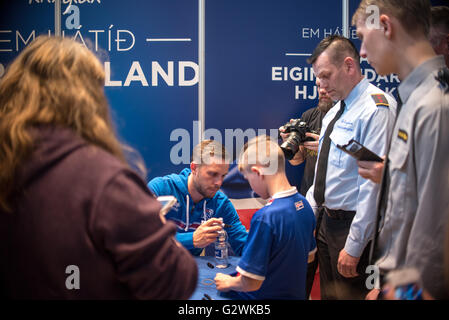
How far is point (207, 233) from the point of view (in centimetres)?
204

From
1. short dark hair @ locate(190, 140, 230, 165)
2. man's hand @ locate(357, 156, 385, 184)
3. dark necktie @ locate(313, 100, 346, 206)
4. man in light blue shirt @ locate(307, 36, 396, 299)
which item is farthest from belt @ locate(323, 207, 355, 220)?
short dark hair @ locate(190, 140, 230, 165)

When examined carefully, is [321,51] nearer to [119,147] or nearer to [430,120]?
[430,120]

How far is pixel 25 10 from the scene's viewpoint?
11.3ft

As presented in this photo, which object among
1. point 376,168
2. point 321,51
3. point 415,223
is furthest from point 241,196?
point 415,223

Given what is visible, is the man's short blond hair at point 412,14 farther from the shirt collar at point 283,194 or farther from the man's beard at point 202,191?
the man's beard at point 202,191

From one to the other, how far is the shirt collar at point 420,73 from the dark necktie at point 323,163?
40.0 inches

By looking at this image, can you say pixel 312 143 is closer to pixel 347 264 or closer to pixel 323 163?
pixel 323 163

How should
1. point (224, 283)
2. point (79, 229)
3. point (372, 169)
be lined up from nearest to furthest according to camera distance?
point (79, 229) < point (372, 169) < point (224, 283)

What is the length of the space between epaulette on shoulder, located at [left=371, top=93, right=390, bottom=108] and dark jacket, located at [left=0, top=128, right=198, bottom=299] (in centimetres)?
156

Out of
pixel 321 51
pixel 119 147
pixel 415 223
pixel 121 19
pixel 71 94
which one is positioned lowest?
pixel 415 223

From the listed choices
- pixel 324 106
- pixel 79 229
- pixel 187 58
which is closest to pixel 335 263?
pixel 324 106

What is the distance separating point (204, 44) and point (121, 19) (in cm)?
78

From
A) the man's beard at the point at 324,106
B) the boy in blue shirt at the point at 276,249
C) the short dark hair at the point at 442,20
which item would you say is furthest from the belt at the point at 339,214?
the man's beard at the point at 324,106

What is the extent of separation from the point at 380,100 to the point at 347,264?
34.5 inches
